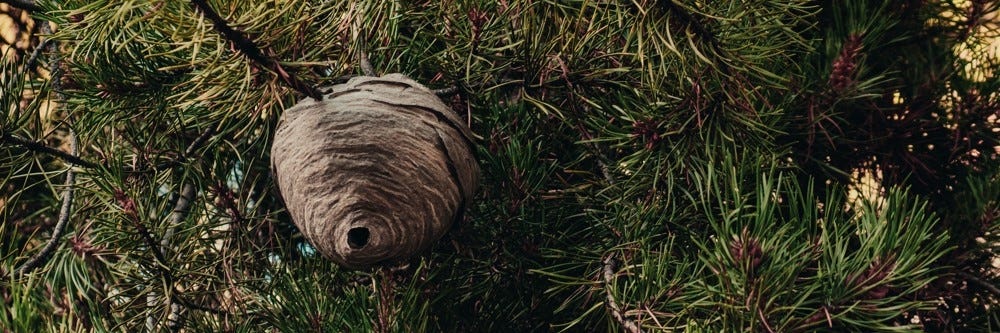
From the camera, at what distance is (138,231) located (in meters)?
0.81

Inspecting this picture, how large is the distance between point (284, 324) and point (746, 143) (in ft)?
1.29

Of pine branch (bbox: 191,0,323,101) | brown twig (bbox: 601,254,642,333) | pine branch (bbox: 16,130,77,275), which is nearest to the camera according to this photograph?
pine branch (bbox: 191,0,323,101)

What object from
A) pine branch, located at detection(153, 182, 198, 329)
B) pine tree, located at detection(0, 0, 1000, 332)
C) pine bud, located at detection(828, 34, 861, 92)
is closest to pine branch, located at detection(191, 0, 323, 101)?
pine tree, located at detection(0, 0, 1000, 332)

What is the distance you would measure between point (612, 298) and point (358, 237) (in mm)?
189

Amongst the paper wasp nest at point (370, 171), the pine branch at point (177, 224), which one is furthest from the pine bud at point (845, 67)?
the pine branch at point (177, 224)

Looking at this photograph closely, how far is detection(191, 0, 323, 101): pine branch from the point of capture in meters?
0.61

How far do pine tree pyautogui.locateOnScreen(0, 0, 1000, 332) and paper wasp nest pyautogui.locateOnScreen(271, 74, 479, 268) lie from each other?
3 cm

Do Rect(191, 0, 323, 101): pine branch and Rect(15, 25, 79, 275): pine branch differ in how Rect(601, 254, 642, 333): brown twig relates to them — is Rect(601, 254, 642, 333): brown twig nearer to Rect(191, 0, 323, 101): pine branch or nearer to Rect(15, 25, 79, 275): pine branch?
Rect(191, 0, 323, 101): pine branch

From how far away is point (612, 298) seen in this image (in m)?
0.74

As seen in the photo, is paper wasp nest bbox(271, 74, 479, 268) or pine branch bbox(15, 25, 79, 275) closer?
paper wasp nest bbox(271, 74, 479, 268)

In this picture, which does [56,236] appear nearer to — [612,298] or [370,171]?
[370,171]

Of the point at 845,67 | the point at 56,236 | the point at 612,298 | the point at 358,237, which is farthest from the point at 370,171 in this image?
the point at 845,67

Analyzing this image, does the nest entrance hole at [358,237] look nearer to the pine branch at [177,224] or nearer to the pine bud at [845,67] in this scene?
the pine branch at [177,224]

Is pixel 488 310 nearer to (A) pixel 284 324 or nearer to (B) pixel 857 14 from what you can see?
(A) pixel 284 324
